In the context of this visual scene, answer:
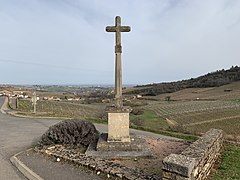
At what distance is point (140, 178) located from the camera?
468 cm

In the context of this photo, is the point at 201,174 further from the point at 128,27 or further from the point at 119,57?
the point at 128,27

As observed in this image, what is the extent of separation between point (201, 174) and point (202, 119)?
1663cm

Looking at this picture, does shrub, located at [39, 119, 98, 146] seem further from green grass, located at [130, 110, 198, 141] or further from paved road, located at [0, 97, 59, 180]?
green grass, located at [130, 110, 198, 141]

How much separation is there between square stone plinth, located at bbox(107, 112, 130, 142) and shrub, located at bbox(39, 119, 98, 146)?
1097 millimetres

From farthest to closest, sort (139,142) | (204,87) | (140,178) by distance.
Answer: (204,87)
(139,142)
(140,178)

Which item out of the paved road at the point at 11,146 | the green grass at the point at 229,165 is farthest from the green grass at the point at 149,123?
the paved road at the point at 11,146

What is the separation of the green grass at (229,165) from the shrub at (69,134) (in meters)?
4.24

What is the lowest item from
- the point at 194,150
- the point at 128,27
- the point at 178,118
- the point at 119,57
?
the point at 178,118

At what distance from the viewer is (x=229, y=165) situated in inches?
244

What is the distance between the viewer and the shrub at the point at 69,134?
7.72 metres

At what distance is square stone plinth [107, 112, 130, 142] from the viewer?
734 centimetres

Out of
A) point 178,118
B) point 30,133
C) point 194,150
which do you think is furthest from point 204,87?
point 194,150

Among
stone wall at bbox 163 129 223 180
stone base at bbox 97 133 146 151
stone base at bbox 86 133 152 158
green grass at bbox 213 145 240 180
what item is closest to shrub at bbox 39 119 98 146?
stone base at bbox 86 133 152 158

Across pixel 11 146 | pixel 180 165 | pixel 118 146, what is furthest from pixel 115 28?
pixel 11 146
